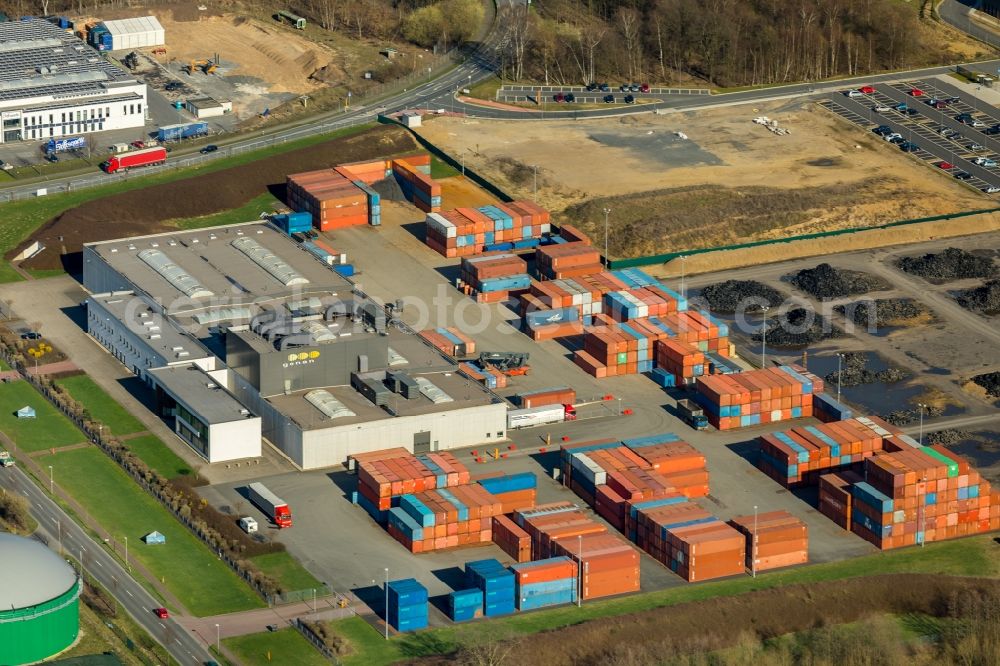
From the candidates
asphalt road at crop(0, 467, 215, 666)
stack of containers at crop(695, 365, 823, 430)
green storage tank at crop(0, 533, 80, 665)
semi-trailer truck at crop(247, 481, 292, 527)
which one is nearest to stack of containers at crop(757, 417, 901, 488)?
stack of containers at crop(695, 365, 823, 430)

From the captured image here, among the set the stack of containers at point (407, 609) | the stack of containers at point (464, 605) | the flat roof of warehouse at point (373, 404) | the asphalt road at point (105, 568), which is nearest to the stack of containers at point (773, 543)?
the stack of containers at point (464, 605)

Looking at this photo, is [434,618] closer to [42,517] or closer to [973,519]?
[42,517]

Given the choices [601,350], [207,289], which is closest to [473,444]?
[601,350]

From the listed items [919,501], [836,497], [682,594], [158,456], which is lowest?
[158,456]

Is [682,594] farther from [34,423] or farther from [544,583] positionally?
[34,423]

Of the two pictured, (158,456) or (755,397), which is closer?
(158,456)

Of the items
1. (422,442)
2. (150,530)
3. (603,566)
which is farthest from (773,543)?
(150,530)

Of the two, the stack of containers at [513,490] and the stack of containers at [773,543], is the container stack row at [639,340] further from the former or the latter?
the stack of containers at [773,543]
